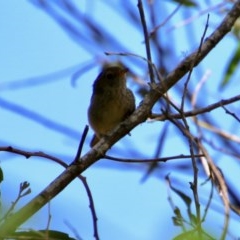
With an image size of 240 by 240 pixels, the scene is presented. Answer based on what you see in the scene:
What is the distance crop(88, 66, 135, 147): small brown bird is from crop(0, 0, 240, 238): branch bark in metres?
0.51

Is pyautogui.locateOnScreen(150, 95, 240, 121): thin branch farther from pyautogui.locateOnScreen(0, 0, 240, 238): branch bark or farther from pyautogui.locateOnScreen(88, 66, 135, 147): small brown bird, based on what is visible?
pyautogui.locateOnScreen(88, 66, 135, 147): small brown bird

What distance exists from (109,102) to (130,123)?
0.87 metres

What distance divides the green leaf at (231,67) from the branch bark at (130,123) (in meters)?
1.63

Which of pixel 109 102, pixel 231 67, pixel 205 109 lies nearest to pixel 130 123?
pixel 205 109

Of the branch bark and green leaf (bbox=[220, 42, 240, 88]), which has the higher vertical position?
green leaf (bbox=[220, 42, 240, 88])

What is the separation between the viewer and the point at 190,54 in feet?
10.2

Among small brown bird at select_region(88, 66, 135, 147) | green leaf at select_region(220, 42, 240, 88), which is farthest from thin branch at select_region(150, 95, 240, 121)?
green leaf at select_region(220, 42, 240, 88)

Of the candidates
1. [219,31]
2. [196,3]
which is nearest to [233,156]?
[219,31]

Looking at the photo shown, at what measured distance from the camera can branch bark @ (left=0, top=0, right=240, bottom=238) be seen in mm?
2509

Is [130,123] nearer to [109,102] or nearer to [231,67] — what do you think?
[109,102]

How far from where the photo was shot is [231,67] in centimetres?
503

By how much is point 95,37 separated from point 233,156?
1978 mm

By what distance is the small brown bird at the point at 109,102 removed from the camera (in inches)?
142

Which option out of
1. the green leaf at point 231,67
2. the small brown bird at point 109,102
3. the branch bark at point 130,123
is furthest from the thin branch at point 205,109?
the green leaf at point 231,67
